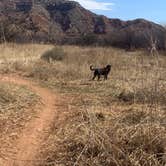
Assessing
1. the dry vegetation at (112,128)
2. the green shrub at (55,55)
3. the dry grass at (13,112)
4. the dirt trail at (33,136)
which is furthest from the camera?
the green shrub at (55,55)

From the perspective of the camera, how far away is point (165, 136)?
6090 millimetres

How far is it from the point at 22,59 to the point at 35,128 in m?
12.5

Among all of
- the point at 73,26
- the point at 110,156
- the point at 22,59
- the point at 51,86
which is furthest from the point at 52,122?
the point at 73,26

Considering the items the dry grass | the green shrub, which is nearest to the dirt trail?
the dry grass

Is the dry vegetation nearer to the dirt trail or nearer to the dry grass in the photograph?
the dirt trail

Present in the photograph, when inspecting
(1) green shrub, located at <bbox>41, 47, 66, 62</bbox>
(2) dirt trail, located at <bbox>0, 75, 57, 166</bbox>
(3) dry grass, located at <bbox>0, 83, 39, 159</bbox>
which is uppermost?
(3) dry grass, located at <bbox>0, 83, 39, 159</bbox>

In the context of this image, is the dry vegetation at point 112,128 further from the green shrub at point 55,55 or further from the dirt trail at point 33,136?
the green shrub at point 55,55

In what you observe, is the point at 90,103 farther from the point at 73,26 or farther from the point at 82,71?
the point at 73,26

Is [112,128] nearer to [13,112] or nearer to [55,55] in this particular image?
[13,112]

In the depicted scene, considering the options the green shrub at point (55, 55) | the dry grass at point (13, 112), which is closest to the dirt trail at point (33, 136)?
the dry grass at point (13, 112)

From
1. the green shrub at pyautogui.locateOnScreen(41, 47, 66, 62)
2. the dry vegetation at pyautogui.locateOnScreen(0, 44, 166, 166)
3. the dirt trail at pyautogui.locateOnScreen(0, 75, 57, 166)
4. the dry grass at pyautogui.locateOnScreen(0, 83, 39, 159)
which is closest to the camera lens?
the dry vegetation at pyautogui.locateOnScreen(0, 44, 166, 166)

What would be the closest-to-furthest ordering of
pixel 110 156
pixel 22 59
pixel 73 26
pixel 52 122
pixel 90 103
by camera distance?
1. pixel 110 156
2. pixel 52 122
3. pixel 90 103
4. pixel 22 59
5. pixel 73 26

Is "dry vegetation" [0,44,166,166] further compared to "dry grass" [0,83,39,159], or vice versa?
"dry grass" [0,83,39,159]

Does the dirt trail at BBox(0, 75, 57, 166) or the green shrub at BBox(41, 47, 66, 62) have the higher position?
the dirt trail at BBox(0, 75, 57, 166)
